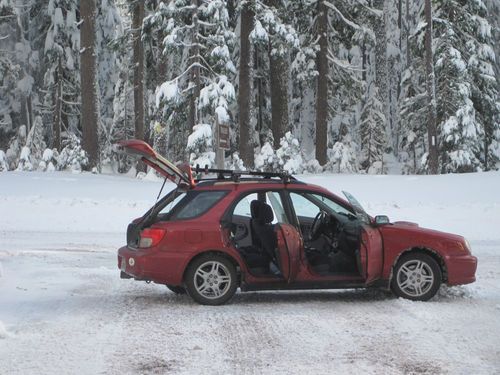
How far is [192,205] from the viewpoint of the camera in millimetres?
8031

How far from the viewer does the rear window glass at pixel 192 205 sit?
26.1ft

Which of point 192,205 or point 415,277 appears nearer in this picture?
point 192,205

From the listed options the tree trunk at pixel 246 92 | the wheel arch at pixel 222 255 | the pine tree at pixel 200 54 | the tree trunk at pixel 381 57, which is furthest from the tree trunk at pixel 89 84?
the wheel arch at pixel 222 255

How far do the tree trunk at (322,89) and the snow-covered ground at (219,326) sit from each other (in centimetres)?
1565

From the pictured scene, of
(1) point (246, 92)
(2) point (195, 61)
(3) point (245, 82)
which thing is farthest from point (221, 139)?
(3) point (245, 82)

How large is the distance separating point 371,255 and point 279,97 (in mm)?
19640

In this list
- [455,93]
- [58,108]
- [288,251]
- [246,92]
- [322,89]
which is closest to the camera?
[288,251]

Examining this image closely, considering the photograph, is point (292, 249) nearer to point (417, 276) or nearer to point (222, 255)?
point (222, 255)

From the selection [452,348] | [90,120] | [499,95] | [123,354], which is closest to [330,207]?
[452,348]

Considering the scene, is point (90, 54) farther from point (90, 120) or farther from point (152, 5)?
point (152, 5)

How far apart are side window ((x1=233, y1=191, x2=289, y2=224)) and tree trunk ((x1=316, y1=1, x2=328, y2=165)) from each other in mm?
19967

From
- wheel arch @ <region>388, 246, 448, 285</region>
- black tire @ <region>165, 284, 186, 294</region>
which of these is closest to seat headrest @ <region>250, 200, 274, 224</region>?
black tire @ <region>165, 284, 186, 294</region>

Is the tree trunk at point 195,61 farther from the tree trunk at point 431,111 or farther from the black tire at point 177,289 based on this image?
the black tire at point 177,289

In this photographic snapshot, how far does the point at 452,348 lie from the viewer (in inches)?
239
